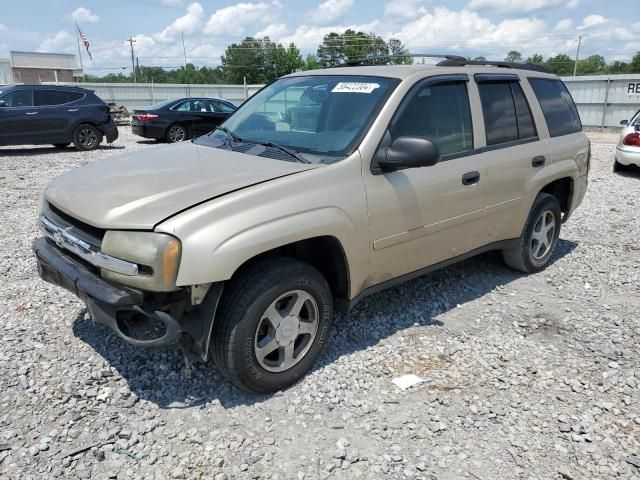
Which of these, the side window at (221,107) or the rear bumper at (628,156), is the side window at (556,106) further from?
the side window at (221,107)

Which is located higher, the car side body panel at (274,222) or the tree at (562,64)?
the tree at (562,64)

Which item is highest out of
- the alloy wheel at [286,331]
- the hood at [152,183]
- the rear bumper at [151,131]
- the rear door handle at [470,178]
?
the hood at [152,183]

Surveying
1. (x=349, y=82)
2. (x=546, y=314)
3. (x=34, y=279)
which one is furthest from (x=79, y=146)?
(x=546, y=314)

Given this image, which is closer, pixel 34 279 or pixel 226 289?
pixel 226 289

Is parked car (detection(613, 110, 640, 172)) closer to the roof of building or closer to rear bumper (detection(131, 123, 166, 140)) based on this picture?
rear bumper (detection(131, 123, 166, 140))

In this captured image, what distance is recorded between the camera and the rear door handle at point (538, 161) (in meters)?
4.71

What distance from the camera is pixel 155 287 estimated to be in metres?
2.68

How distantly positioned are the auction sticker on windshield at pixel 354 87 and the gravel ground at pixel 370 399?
170 centimetres

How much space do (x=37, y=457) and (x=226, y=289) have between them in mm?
1246

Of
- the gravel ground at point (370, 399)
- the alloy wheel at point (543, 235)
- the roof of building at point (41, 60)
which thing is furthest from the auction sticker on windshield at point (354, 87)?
the roof of building at point (41, 60)

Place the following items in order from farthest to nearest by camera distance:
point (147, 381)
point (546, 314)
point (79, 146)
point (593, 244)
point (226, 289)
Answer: point (79, 146) < point (593, 244) < point (546, 314) < point (147, 381) < point (226, 289)

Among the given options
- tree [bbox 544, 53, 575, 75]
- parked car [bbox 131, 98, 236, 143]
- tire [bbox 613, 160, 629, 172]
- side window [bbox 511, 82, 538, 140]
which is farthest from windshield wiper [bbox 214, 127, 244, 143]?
tree [bbox 544, 53, 575, 75]

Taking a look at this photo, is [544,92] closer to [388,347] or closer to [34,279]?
[388,347]

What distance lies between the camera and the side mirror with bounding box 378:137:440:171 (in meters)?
3.30
